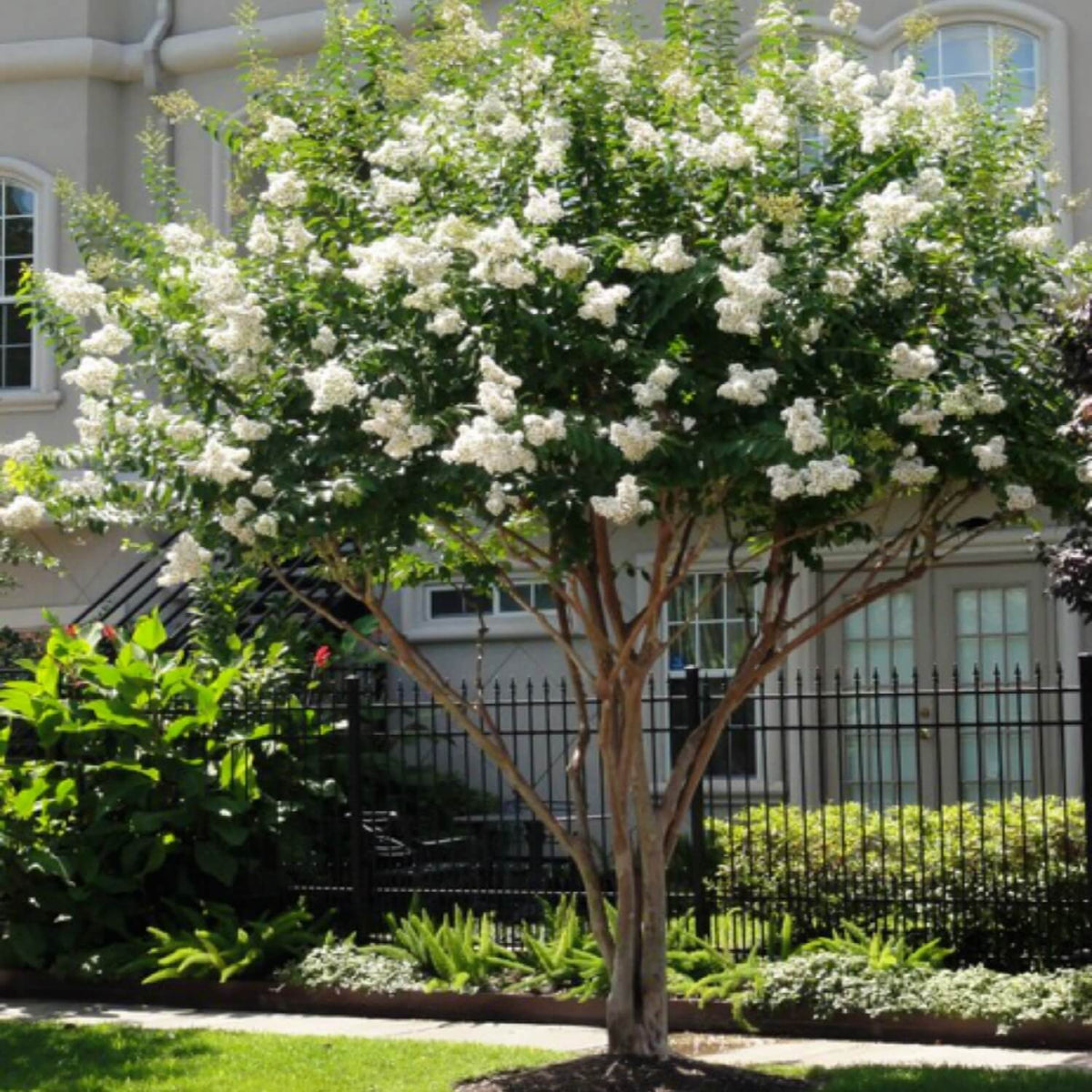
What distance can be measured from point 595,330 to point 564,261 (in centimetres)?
41

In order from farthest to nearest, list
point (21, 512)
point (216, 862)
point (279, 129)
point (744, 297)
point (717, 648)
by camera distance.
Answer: point (717, 648)
point (216, 862)
point (279, 129)
point (21, 512)
point (744, 297)

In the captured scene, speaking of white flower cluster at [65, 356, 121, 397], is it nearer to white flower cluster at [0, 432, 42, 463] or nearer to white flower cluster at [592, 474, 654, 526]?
white flower cluster at [0, 432, 42, 463]

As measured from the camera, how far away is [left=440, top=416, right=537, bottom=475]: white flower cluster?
298 inches

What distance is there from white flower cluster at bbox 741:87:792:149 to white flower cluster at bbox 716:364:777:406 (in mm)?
1134

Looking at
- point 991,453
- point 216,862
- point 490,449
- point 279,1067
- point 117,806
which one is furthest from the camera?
point 117,806

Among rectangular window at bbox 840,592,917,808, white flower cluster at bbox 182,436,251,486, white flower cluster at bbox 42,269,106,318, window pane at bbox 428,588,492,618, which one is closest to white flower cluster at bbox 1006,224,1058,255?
white flower cluster at bbox 182,436,251,486

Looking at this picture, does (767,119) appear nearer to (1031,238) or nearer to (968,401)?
(1031,238)

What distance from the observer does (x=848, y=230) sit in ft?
28.6

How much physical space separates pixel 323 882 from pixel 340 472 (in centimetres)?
519

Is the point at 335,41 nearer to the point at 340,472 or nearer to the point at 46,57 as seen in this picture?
the point at 340,472

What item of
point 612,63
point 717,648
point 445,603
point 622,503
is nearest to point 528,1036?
point 622,503

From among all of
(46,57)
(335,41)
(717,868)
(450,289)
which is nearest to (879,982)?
(717,868)

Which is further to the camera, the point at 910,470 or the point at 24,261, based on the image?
the point at 24,261

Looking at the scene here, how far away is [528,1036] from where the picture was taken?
419 inches
